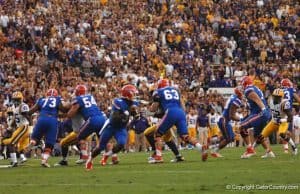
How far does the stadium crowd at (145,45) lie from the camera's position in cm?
3534

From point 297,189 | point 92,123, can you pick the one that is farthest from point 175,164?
point 297,189

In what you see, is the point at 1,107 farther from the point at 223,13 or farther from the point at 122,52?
the point at 223,13

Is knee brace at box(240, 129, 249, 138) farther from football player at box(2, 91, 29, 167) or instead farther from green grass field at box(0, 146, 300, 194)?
football player at box(2, 91, 29, 167)

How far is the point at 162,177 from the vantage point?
18.3m

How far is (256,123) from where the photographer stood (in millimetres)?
23594

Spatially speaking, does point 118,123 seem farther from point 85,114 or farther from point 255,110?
point 255,110

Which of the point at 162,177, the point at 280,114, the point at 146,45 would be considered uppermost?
the point at 146,45

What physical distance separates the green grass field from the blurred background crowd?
35.3ft

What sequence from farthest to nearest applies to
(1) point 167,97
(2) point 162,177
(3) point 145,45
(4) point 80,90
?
(3) point 145,45
(1) point 167,97
(4) point 80,90
(2) point 162,177

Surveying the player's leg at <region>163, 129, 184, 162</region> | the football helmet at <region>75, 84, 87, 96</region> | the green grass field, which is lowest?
the green grass field

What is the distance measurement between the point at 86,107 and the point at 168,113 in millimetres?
1954

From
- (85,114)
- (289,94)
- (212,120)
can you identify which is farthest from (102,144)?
(212,120)

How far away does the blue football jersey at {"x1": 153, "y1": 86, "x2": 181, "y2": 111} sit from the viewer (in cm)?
2302

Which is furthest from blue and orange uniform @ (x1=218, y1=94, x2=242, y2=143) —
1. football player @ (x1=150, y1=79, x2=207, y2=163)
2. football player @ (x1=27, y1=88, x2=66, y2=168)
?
football player @ (x1=27, y1=88, x2=66, y2=168)
